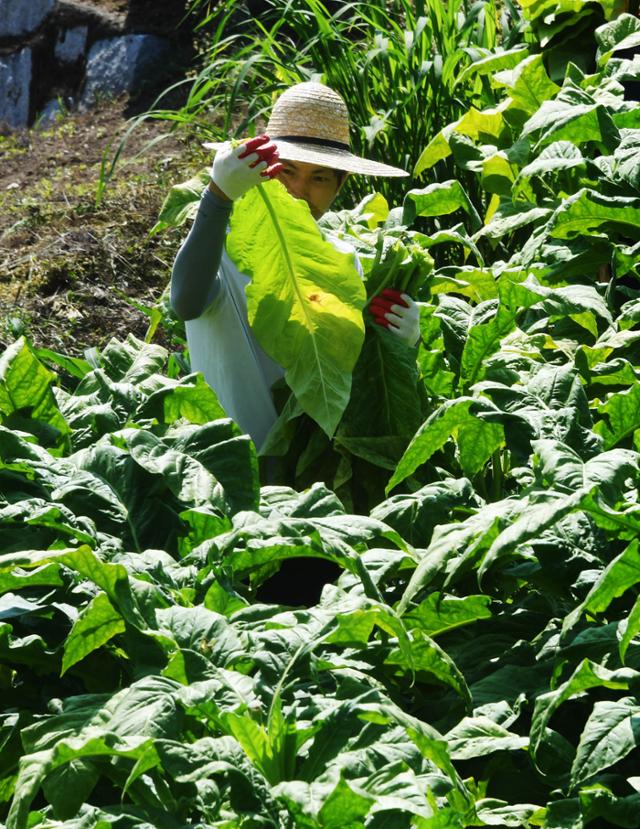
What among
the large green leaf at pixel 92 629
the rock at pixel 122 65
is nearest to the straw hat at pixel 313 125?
the large green leaf at pixel 92 629

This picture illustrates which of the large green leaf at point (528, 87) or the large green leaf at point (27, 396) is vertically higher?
the large green leaf at point (528, 87)

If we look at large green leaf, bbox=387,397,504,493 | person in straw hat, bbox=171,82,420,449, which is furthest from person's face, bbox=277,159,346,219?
large green leaf, bbox=387,397,504,493

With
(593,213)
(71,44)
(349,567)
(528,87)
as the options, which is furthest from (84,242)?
(349,567)

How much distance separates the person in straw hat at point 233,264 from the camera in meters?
2.50

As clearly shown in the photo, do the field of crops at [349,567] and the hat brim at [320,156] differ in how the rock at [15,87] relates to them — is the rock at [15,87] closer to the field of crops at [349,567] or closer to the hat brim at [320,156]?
the hat brim at [320,156]

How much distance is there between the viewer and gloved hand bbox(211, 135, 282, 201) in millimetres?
2438

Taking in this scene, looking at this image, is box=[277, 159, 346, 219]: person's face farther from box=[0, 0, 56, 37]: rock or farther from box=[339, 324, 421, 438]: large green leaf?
box=[0, 0, 56, 37]: rock

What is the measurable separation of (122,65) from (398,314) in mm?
6081

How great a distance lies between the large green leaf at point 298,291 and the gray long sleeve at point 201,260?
0.04m

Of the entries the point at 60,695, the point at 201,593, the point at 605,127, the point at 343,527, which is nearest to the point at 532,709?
the point at 343,527

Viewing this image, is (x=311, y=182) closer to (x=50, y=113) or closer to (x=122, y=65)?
(x=122, y=65)

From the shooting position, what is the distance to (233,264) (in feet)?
9.57

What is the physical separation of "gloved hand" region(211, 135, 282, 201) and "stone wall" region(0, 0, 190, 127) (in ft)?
19.0

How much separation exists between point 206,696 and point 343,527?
1.51 feet
